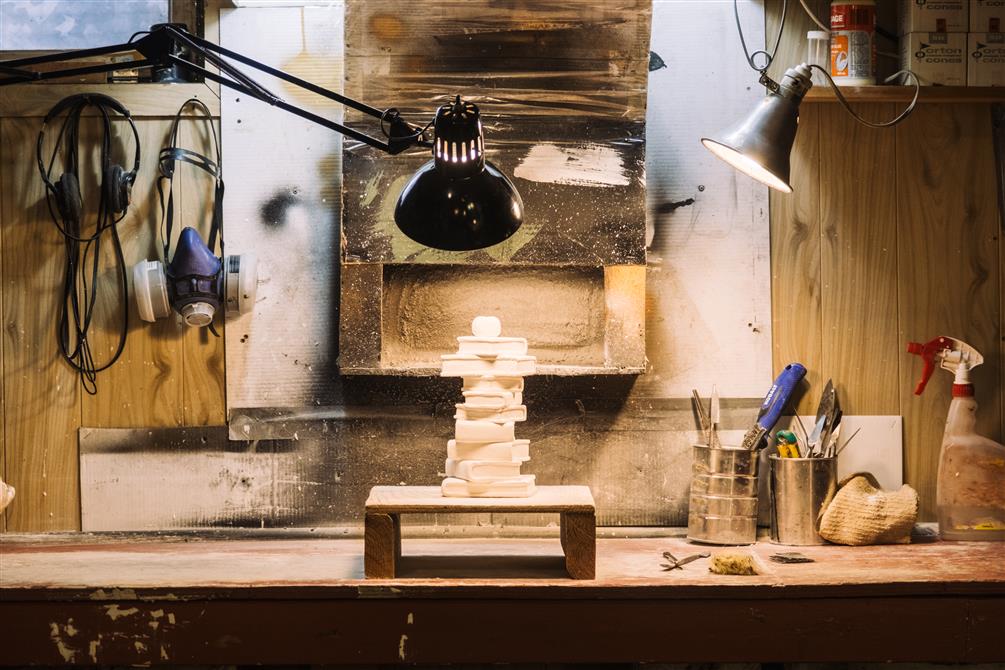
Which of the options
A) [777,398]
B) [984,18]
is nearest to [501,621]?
[777,398]

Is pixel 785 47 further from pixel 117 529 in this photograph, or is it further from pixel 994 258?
pixel 117 529

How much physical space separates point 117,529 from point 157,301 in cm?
65

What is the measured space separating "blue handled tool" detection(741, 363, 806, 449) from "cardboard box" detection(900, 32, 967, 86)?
86cm

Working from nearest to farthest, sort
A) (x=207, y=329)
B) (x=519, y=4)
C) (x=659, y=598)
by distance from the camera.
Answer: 1. (x=659, y=598)
2. (x=519, y=4)
3. (x=207, y=329)

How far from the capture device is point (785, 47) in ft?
9.44

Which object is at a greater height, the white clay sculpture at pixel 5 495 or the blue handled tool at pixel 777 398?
the blue handled tool at pixel 777 398

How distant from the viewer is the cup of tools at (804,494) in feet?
8.84

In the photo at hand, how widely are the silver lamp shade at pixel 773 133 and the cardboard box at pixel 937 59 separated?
1.54 feet

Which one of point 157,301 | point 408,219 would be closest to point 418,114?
point 408,219

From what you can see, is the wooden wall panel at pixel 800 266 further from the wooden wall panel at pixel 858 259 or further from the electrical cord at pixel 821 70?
the electrical cord at pixel 821 70

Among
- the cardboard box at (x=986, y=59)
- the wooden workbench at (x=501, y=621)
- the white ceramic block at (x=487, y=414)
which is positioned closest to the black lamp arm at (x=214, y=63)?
the white ceramic block at (x=487, y=414)

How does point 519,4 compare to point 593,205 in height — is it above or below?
above

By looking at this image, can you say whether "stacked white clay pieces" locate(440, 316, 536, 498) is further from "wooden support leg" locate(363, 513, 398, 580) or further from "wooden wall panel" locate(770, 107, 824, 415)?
"wooden wall panel" locate(770, 107, 824, 415)

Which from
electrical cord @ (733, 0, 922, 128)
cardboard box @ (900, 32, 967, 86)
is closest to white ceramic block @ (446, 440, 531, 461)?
electrical cord @ (733, 0, 922, 128)
